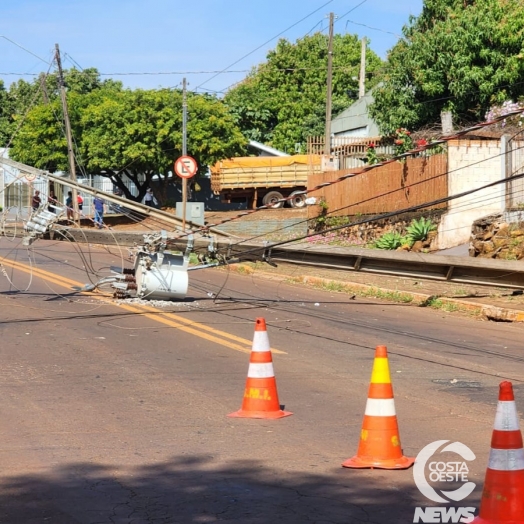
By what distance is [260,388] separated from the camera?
7738mm

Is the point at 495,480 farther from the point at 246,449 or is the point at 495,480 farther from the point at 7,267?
the point at 7,267

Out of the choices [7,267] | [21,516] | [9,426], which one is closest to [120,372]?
[9,426]

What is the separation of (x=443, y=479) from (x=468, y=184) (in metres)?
19.2

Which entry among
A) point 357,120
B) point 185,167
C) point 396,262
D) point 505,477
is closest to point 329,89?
point 357,120

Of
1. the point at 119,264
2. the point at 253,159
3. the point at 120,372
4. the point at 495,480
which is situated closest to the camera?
Result: the point at 495,480

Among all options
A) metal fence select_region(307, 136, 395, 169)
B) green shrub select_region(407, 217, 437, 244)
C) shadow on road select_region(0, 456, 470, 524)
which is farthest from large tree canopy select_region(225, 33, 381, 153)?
shadow on road select_region(0, 456, 470, 524)

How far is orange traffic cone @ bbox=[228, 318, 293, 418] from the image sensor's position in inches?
303

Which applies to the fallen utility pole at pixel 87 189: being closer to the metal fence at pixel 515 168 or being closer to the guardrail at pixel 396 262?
the guardrail at pixel 396 262

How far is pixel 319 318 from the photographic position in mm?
14570

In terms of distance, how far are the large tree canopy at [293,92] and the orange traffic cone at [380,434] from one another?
59.4 meters

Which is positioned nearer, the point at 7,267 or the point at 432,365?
the point at 432,365

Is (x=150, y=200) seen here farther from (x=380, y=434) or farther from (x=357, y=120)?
(x=380, y=434)

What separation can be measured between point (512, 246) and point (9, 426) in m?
15.9

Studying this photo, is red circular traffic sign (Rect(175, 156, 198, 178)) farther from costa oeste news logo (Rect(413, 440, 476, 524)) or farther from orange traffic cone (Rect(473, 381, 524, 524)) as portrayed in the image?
orange traffic cone (Rect(473, 381, 524, 524))
